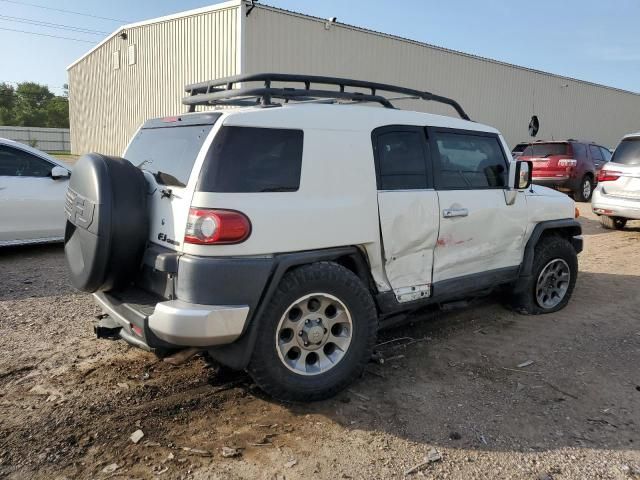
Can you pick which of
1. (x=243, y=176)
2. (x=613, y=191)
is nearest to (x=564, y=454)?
(x=243, y=176)

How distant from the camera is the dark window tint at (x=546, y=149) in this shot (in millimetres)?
14641

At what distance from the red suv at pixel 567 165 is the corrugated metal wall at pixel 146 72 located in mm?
9107

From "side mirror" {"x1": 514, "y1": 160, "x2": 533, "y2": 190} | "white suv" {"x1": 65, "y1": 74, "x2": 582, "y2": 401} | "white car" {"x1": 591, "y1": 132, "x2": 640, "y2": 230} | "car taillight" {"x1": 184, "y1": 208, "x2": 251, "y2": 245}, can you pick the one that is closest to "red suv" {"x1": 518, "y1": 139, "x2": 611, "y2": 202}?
"white car" {"x1": 591, "y1": 132, "x2": 640, "y2": 230}

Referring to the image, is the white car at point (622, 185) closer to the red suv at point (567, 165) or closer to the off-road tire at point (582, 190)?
the red suv at point (567, 165)

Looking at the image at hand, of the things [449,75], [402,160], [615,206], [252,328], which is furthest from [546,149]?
Answer: [252,328]

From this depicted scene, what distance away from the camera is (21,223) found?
6.73 m

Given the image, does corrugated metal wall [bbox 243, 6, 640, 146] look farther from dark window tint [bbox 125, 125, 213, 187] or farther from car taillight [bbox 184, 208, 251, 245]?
car taillight [bbox 184, 208, 251, 245]

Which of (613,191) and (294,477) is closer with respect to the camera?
(294,477)

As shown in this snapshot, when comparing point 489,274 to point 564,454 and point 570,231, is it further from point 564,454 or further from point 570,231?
point 564,454

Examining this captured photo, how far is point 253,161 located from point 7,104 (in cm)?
8746

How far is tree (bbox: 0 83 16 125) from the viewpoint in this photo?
7388 centimetres

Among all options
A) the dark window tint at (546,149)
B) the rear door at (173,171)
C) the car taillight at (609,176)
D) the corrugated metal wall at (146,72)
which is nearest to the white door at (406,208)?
the rear door at (173,171)

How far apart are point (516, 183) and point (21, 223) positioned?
6005 millimetres

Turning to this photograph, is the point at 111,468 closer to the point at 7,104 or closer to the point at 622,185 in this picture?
the point at 622,185
